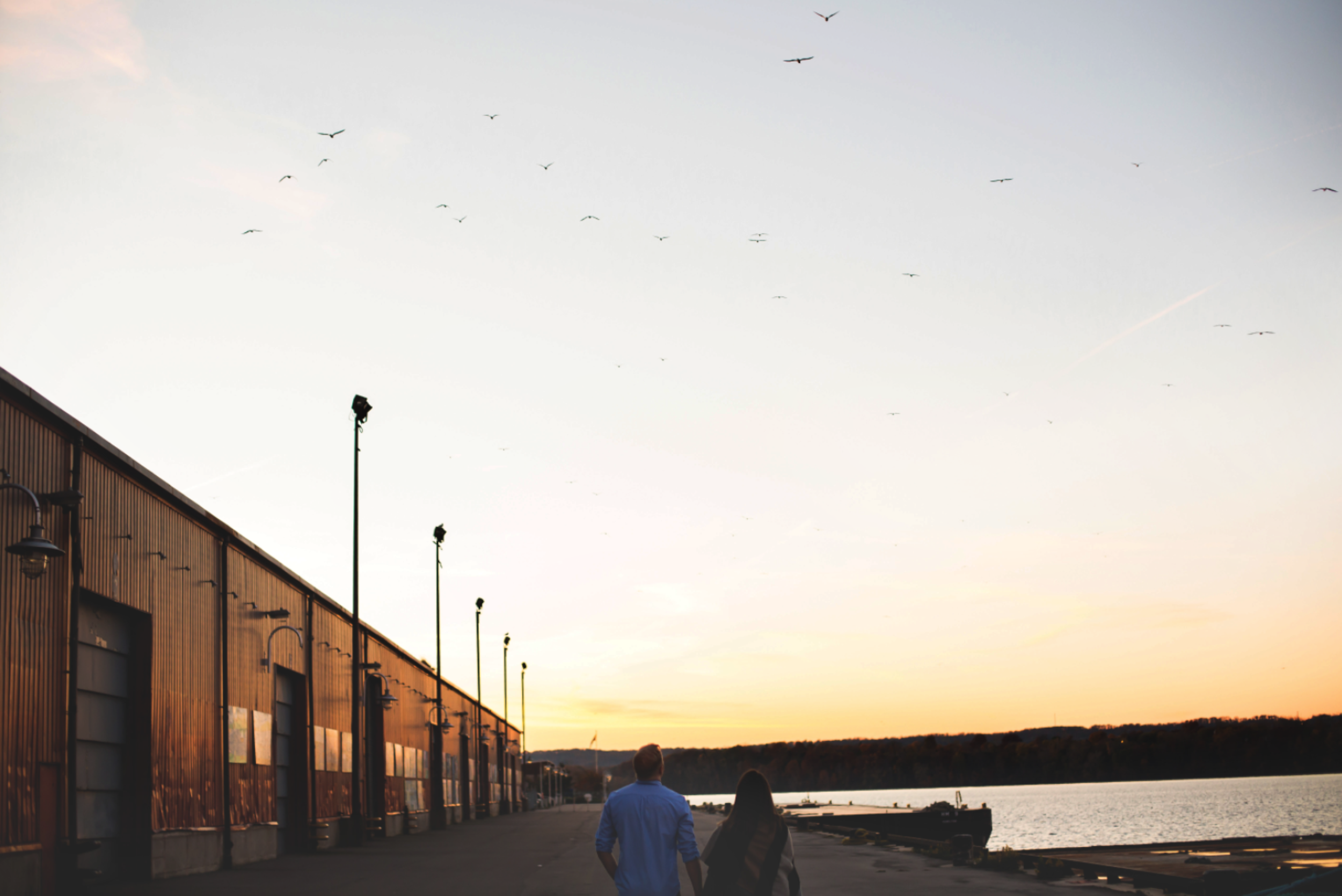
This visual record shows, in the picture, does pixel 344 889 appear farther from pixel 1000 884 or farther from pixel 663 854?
pixel 663 854

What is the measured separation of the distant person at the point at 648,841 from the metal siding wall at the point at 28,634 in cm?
1146

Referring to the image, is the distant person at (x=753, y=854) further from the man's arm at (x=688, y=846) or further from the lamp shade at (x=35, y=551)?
the lamp shade at (x=35, y=551)

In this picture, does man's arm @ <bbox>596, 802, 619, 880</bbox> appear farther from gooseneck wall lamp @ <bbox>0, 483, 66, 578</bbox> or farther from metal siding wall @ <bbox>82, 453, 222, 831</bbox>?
metal siding wall @ <bbox>82, 453, 222, 831</bbox>

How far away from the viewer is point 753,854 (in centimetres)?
730

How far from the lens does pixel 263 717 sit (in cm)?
2791

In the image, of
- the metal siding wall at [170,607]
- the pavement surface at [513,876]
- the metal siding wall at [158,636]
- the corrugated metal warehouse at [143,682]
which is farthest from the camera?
the metal siding wall at [170,607]

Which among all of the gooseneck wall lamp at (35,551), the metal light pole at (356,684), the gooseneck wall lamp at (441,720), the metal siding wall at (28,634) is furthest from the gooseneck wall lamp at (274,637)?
the gooseneck wall lamp at (441,720)

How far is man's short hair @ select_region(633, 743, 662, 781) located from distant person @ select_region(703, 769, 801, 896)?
0.61m

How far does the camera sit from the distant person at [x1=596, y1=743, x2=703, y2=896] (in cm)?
743

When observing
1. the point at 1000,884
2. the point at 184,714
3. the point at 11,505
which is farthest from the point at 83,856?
the point at 1000,884

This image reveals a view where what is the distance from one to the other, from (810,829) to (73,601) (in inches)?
1208

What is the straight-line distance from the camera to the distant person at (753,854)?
7.25 metres

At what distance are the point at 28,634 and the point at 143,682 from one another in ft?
15.3

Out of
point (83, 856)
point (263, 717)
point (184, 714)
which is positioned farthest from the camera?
point (263, 717)
